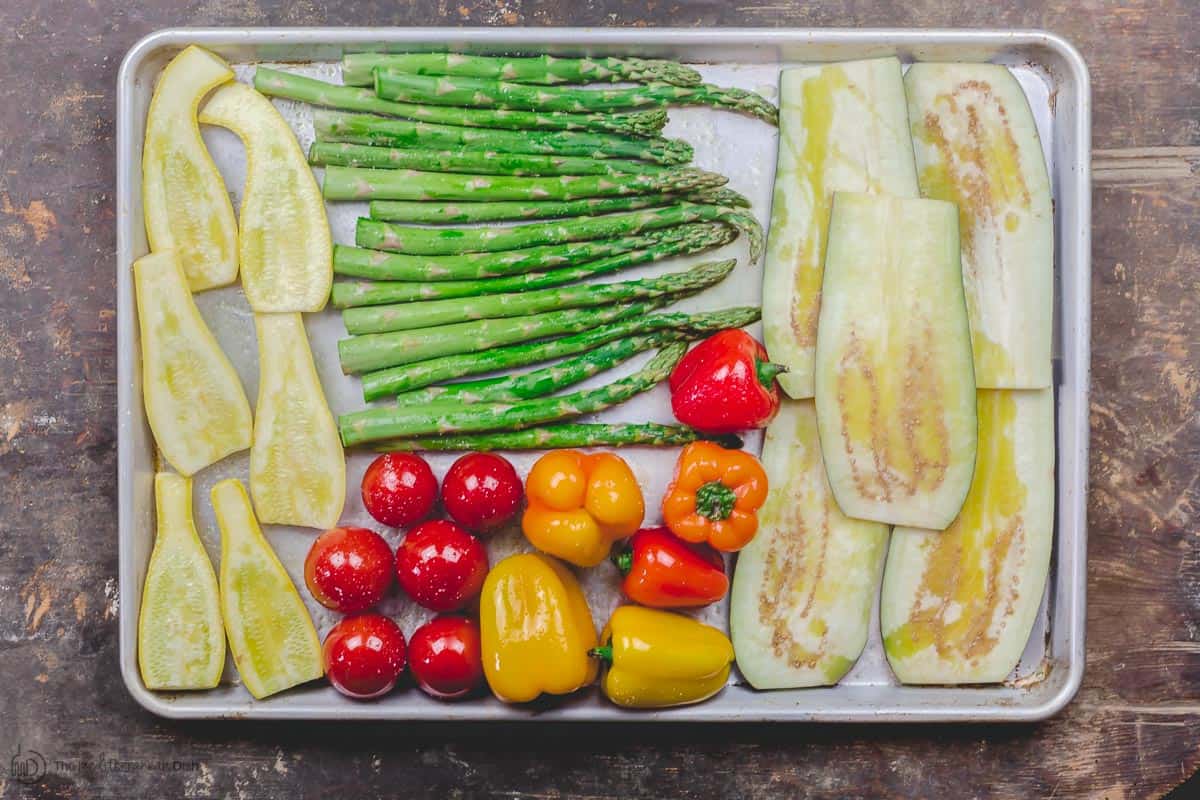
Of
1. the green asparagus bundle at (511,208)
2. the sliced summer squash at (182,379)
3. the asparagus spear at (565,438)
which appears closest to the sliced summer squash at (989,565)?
the asparagus spear at (565,438)

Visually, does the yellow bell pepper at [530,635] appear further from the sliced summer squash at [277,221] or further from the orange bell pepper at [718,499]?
the sliced summer squash at [277,221]

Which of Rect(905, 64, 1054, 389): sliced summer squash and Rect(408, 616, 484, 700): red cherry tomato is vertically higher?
Rect(905, 64, 1054, 389): sliced summer squash

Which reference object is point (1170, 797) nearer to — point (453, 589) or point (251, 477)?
point (453, 589)

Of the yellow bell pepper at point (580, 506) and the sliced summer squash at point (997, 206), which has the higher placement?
the sliced summer squash at point (997, 206)

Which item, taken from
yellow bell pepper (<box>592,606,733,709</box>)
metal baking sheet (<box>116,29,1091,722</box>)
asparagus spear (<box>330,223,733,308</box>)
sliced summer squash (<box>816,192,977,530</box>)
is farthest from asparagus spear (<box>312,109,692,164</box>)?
yellow bell pepper (<box>592,606,733,709</box>)

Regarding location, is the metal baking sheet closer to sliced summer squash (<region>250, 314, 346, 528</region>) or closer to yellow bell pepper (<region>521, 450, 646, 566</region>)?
sliced summer squash (<region>250, 314, 346, 528</region>)

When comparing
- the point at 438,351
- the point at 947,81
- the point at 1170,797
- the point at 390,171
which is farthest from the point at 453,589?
the point at 1170,797

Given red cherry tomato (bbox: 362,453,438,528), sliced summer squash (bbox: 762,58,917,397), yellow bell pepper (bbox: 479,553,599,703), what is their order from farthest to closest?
sliced summer squash (bbox: 762,58,917,397), red cherry tomato (bbox: 362,453,438,528), yellow bell pepper (bbox: 479,553,599,703)
